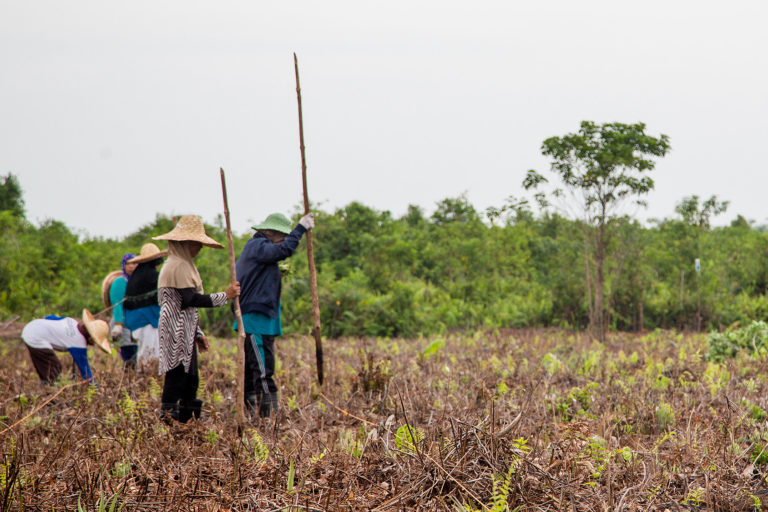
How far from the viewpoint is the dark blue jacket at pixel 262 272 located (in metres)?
5.57

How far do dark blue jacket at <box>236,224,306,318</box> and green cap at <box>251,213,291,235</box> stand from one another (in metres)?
0.13

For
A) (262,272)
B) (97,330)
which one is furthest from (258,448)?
(97,330)

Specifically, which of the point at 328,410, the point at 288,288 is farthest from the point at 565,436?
the point at 288,288

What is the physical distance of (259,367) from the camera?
5.53 meters

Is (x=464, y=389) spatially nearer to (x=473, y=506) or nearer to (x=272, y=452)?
(x=272, y=452)

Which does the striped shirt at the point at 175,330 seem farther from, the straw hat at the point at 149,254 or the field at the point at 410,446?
the straw hat at the point at 149,254

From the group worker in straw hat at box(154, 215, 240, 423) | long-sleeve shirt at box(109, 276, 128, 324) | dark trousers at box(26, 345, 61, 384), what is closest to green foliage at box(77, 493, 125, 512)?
worker in straw hat at box(154, 215, 240, 423)

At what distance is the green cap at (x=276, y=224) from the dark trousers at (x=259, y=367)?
877 mm

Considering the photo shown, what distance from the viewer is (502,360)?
8.16m

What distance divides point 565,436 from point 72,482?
8.10ft

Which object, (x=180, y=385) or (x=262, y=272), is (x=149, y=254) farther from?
(x=180, y=385)

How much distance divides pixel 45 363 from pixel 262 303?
260cm

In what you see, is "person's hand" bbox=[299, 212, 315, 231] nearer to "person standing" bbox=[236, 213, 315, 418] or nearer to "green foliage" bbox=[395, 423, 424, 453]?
"person standing" bbox=[236, 213, 315, 418]

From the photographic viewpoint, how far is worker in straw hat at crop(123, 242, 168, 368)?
7.20 metres
